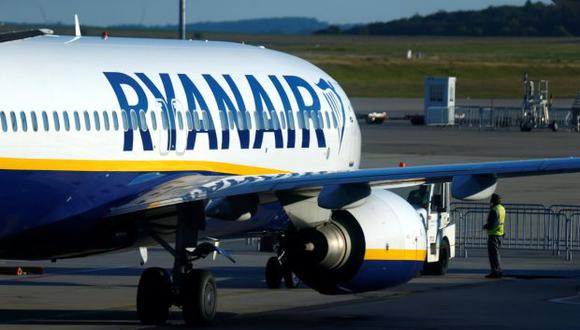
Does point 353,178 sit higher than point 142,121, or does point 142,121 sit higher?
point 142,121

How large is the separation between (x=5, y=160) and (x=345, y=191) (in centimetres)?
446

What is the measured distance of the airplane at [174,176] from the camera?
19781mm

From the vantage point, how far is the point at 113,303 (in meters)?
24.8

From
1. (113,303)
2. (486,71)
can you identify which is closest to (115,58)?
(113,303)

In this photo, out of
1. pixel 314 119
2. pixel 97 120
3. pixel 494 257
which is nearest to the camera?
pixel 97 120

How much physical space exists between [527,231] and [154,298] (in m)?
16.5

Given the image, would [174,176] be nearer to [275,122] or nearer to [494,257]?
[275,122]

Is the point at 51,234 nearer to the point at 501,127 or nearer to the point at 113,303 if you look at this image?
the point at 113,303

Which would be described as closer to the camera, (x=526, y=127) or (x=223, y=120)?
(x=223, y=120)

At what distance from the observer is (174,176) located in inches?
865

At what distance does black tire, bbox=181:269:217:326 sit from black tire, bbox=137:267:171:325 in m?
0.54

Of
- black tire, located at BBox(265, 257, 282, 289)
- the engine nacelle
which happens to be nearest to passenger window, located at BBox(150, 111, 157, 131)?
the engine nacelle

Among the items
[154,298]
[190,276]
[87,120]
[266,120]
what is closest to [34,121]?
[87,120]

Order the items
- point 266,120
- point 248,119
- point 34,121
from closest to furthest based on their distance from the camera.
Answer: point 34,121
point 248,119
point 266,120
